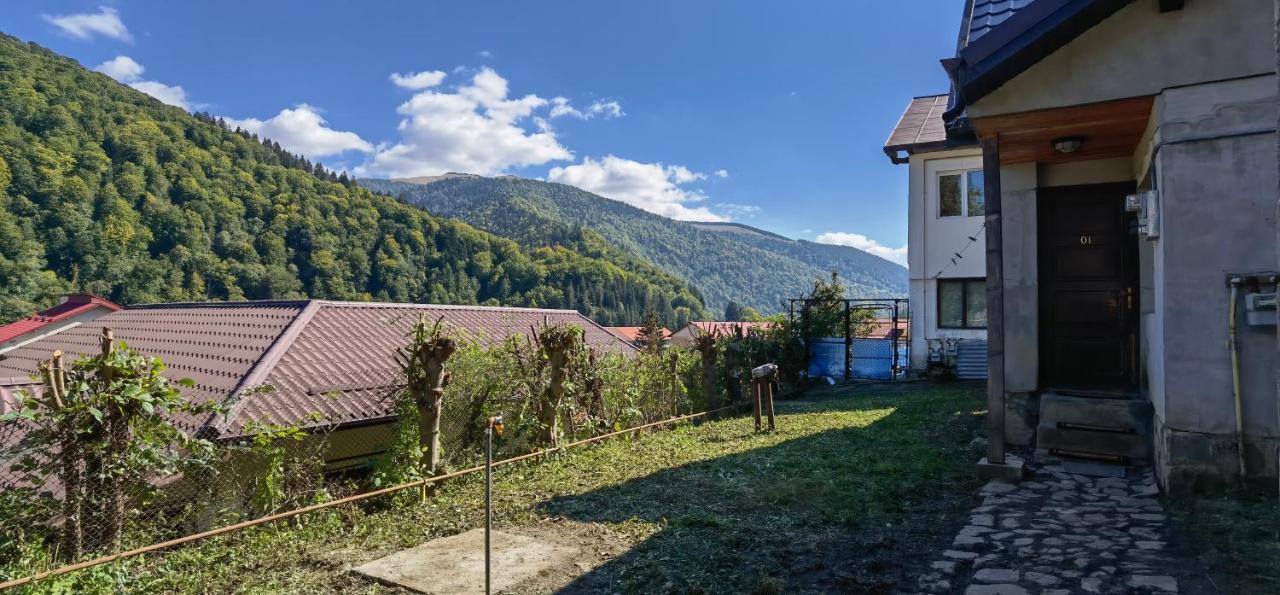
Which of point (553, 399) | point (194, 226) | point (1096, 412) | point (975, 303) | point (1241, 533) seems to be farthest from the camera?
point (194, 226)

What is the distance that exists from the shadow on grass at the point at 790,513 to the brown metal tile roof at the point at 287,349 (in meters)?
3.17

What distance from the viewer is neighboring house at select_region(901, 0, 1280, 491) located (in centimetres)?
471

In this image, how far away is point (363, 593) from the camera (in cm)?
388

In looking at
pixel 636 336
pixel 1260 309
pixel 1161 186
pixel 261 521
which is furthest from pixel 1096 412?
pixel 636 336

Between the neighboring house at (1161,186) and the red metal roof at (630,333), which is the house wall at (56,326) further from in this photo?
the neighboring house at (1161,186)

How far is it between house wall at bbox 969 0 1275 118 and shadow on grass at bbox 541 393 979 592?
130 inches

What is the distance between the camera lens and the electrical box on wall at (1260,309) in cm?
452

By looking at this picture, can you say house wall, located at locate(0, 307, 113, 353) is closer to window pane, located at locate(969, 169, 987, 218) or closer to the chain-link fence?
the chain-link fence

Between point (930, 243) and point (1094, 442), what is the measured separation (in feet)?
36.1

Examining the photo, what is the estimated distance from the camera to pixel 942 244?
16266 mm

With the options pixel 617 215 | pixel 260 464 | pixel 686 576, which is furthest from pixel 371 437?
pixel 617 215

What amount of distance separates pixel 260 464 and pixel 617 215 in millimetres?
194537

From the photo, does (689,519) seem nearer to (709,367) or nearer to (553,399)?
(553,399)

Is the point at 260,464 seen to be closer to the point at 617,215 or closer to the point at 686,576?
the point at 686,576
